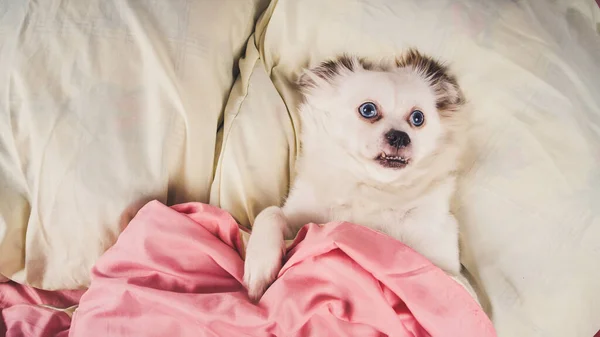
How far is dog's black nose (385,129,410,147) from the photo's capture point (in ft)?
2.84

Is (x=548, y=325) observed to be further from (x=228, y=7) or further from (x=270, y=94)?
(x=228, y=7)

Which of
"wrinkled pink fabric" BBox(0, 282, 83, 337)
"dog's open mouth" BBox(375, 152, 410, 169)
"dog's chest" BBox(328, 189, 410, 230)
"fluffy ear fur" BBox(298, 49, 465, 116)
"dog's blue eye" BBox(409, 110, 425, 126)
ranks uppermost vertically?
"fluffy ear fur" BBox(298, 49, 465, 116)

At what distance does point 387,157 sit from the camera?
0.88 m

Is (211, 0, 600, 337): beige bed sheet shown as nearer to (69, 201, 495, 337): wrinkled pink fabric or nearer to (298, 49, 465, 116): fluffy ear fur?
(298, 49, 465, 116): fluffy ear fur

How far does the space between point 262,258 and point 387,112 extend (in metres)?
0.35

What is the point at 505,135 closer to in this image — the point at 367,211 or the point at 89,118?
the point at 367,211

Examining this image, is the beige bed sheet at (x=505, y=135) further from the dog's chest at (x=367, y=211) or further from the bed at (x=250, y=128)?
the dog's chest at (x=367, y=211)

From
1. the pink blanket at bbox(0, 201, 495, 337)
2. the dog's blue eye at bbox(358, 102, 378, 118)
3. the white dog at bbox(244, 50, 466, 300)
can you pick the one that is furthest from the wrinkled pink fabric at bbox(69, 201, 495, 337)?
the dog's blue eye at bbox(358, 102, 378, 118)

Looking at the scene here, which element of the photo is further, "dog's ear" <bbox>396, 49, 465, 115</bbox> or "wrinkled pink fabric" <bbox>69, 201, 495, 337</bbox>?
"dog's ear" <bbox>396, 49, 465, 115</bbox>

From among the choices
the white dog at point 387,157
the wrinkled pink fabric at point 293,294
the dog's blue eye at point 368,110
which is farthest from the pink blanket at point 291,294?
the dog's blue eye at point 368,110

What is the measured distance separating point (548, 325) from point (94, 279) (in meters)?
0.79

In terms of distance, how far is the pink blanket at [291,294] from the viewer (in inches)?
29.4

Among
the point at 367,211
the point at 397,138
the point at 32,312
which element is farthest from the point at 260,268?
the point at 32,312

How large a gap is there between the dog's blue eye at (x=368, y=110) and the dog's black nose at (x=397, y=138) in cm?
5
